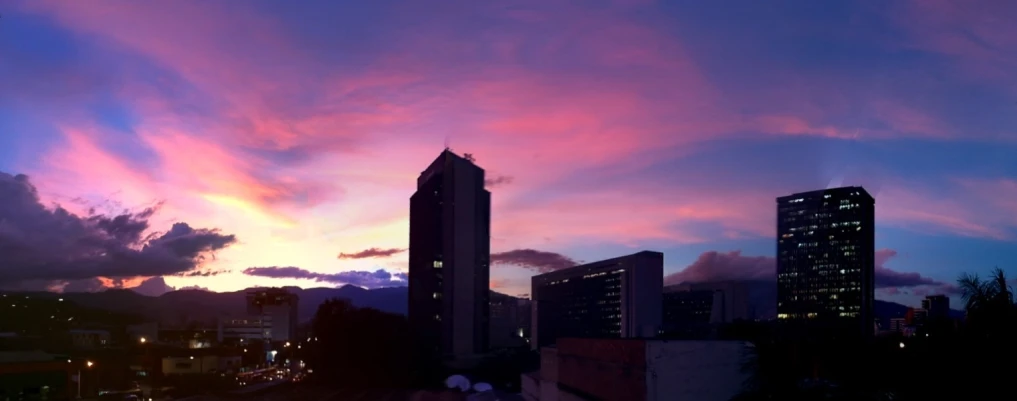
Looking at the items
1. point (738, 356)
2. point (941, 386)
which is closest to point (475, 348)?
point (738, 356)

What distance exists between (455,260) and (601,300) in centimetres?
4627

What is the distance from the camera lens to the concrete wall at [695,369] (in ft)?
72.2

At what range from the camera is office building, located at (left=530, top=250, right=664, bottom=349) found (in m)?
111

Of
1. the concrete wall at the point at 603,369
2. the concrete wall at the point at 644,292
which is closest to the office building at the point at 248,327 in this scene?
the concrete wall at the point at 644,292

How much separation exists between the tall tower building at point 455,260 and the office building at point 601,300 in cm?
1988

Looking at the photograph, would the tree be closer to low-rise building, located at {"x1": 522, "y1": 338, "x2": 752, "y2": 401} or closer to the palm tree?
low-rise building, located at {"x1": 522, "y1": 338, "x2": 752, "y2": 401}

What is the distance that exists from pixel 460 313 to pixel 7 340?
49006mm

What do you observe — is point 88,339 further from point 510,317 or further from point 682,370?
point 510,317

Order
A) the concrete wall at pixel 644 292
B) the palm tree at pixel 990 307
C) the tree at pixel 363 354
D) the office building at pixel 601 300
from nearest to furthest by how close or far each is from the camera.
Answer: the palm tree at pixel 990 307, the tree at pixel 363 354, the concrete wall at pixel 644 292, the office building at pixel 601 300

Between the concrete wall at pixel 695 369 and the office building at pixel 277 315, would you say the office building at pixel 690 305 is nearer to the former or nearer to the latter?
the office building at pixel 277 315

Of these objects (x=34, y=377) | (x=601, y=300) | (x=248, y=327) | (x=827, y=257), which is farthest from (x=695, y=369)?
(x=248, y=327)

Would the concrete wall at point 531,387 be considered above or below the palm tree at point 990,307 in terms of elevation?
below

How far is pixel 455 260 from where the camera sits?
88.8 metres

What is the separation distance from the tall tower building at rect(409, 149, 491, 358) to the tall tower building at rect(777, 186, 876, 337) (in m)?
57.4
